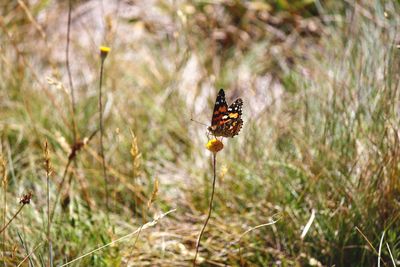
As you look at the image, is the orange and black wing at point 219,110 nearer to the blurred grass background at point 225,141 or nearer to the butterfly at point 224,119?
the butterfly at point 224,119

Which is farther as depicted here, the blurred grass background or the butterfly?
the blurred grass background

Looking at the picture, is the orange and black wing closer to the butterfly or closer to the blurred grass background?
the butterfly

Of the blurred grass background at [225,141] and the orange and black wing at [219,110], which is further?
the blurred grass background at [225,141]

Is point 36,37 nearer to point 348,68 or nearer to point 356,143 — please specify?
point 348,68

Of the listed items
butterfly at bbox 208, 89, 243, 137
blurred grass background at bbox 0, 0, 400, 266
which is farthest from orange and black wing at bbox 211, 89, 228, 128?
blurred grass background at bbox 0, 0, 400, 266

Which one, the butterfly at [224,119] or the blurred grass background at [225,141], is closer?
the butterfly at [224,119]

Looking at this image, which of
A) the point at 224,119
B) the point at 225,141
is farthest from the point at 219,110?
the point at 225,141

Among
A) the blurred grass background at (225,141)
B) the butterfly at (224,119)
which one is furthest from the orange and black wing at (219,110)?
the blurred grass background at (225,141)

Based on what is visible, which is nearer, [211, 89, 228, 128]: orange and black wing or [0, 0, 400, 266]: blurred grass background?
[211, 89, 228, 128]: orange and black wing

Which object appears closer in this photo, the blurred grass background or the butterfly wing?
the butterfly wing
